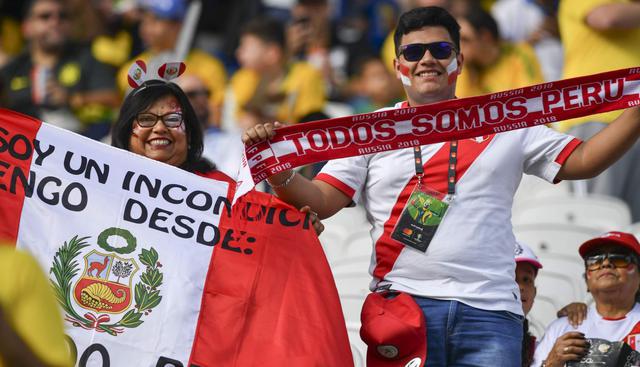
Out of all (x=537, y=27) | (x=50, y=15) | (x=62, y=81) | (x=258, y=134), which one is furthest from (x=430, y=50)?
(x=50, y=15)

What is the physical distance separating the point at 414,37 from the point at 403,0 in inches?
297

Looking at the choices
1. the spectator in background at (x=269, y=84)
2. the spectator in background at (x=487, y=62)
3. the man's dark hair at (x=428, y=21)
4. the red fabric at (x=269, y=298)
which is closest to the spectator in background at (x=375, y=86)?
the spectator in background at (x=269, y=84)

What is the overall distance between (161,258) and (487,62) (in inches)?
179

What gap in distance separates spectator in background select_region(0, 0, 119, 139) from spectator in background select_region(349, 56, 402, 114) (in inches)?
81.5

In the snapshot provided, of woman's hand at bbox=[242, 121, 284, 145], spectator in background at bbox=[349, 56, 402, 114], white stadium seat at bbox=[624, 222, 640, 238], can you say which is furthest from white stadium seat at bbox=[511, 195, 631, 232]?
woman's hand at bbox=[242, 121, 284, 145]

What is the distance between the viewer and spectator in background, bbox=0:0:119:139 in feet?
37.0

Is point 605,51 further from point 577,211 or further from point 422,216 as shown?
point 422,216

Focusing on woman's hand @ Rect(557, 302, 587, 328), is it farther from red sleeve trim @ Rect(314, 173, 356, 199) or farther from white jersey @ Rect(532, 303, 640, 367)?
red sleeve trim @ Rect(314, 173, 356, 199)

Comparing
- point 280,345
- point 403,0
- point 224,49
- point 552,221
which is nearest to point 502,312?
point 280,345

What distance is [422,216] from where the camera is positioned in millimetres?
5254

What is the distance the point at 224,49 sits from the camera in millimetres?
13828

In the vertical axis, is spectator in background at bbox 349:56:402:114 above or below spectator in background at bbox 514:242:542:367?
above

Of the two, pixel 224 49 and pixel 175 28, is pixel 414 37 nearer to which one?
pixel 175 28

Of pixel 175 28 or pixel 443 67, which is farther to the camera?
pixel 175 28
